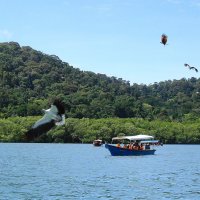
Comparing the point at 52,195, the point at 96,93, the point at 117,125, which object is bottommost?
the point at 52,195

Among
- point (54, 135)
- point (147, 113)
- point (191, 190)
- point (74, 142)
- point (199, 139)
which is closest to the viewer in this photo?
point (191, 190)

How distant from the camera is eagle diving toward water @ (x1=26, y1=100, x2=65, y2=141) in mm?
7090

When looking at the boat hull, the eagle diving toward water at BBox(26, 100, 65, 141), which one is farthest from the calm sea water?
the eagle diving toward water at BBox(26, 100, 65, 141)

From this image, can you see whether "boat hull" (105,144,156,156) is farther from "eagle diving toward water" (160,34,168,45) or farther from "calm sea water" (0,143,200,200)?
"eagle diving toward water" (160,34,168,45)

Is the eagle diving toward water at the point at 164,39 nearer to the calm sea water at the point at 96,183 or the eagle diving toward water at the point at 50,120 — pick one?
the eagle diving toward water at the point at 50,120

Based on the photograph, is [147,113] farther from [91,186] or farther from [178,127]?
[91,186]

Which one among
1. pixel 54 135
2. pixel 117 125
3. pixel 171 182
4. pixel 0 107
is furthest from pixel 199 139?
pixel 171 182

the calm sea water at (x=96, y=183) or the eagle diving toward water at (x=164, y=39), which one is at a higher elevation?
the eagle diving toward water at (x=164, y=39)

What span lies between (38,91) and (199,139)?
5255cm

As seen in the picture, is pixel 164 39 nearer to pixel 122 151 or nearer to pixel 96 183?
pixel 96 183

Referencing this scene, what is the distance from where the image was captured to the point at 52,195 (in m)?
39.6

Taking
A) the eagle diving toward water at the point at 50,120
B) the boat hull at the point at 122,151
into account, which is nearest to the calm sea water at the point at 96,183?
the boat hull at the point at 122,151

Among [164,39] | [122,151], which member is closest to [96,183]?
[122,151]

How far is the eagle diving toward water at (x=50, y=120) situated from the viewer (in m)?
7.09
